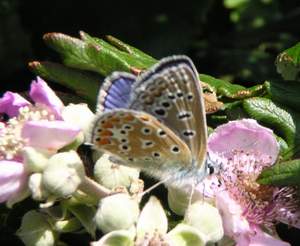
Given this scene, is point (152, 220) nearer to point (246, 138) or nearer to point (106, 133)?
point (106, 133)

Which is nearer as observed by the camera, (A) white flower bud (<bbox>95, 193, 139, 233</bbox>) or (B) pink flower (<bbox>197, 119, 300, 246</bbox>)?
(A) white flower bud (<bbox>95, 193, 139, 233</bbox>)

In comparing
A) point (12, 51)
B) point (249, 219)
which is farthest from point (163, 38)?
point (249, 219)

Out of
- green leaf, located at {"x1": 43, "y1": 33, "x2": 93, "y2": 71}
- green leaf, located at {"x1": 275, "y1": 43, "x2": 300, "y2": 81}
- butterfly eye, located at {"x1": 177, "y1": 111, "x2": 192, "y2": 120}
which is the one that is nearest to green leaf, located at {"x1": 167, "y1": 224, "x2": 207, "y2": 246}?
butterfly eye, located at {"x1": 177, "y1": 111, "x2": 192, "y2": 120}

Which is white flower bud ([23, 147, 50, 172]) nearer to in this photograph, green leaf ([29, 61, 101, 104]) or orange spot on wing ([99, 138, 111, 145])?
orange spot on wing ([99, 138, 111, 145])

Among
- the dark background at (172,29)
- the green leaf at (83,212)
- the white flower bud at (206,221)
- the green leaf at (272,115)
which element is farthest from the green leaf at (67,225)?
the dark background at (172,29)

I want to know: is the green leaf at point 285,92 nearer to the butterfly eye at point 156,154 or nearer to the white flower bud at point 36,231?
the butterfly eye at point 156,154
